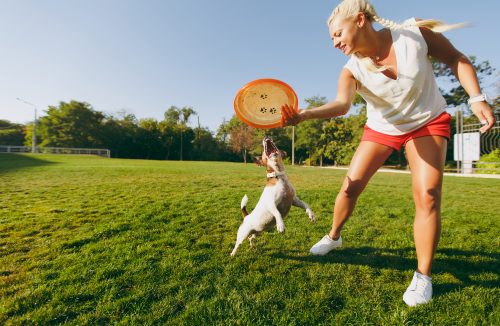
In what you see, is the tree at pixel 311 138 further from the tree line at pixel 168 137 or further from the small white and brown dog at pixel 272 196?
the small white and brown dog at pixel 272 196

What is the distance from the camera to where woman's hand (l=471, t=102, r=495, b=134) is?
6.57ft

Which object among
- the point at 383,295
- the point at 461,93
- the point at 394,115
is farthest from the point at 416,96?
the point at 461,93

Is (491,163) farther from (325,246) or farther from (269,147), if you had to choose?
(269,147)

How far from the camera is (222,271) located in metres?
Result: 2.88

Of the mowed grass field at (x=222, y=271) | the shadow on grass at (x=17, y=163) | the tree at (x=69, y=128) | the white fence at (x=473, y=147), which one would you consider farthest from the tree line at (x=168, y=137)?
the mowed grass field at (x=222, y=271)

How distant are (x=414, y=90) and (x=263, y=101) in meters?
1.27

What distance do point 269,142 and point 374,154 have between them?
1067 millimetres

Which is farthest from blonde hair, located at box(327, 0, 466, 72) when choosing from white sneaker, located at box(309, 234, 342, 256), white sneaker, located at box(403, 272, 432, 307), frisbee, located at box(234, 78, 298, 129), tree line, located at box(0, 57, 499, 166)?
tree line, located at box(0, 57, 499, 166)

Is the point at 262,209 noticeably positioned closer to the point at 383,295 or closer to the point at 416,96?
the point at 383,295

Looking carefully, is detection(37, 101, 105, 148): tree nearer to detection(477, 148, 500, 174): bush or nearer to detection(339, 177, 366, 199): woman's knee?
detection(477, 148, 500, 174): bush

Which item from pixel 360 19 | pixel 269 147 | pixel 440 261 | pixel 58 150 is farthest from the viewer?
pixel 58 150

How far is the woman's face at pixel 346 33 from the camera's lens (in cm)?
216

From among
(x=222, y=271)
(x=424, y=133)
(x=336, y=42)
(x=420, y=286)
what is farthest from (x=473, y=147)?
(x=222, y=271)

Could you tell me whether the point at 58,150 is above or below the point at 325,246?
above
